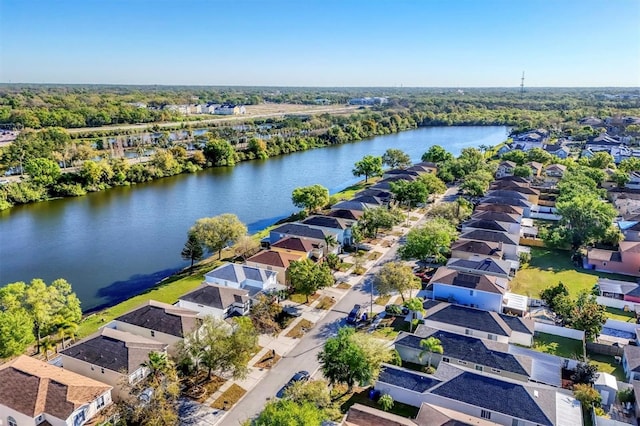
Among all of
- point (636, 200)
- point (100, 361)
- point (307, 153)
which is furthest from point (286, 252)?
point (307, 153)

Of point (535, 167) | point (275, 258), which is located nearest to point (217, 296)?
point (275, 258)

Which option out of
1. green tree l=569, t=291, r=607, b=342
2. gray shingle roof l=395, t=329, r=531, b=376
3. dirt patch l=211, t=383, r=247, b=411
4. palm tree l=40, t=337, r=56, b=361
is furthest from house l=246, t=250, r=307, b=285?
green tree l=569, t=291, r=607, b=342

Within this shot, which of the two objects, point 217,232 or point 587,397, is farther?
point 217,232

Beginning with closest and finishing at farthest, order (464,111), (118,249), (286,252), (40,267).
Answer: (286,252) → (40,267) → (118,249) → (464,111)

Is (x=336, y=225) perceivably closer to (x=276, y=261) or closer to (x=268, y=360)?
(x=276, y=261)

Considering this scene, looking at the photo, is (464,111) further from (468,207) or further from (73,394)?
(73,394)

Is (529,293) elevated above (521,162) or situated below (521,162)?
below
